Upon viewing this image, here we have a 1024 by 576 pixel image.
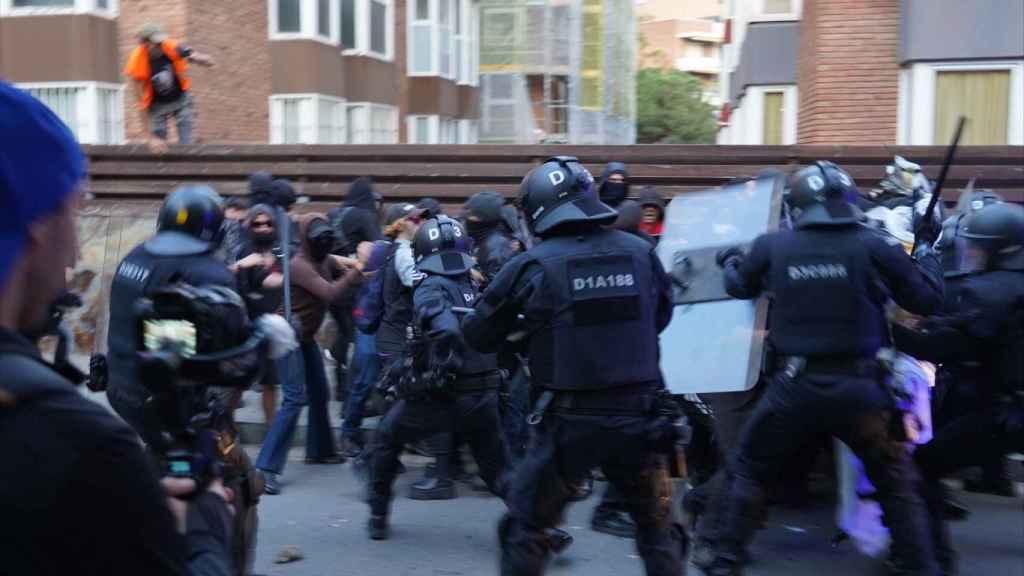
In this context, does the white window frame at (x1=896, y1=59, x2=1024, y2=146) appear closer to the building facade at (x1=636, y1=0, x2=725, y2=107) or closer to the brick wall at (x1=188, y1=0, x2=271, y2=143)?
the brick wall at (x1=188, y1=0, x2=271, y2=143)

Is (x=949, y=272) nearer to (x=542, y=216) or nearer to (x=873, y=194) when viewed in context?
(x=873, y=194)

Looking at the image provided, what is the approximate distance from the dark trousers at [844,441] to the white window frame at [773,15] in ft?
40.4

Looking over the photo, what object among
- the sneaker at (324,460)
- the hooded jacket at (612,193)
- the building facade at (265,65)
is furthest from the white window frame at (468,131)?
the hooded jacket at (612,193)

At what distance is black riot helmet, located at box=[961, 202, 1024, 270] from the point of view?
5289mm

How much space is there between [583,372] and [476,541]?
2.29 metres

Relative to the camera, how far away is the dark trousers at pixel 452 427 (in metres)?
5.90

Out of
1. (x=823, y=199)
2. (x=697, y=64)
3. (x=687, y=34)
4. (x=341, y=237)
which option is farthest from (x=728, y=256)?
(x=687, y=34)

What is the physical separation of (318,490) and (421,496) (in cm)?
75

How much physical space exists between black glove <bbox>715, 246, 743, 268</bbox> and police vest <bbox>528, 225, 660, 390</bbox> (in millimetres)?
1107

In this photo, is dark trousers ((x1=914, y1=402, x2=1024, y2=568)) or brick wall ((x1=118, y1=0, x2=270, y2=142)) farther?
brick wall ((x1=118, y1=0, x2=270, y2=142))

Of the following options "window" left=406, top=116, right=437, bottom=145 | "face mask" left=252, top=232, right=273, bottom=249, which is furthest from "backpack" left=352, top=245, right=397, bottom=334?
"window" left=406, top=116, right=437, bottom=145

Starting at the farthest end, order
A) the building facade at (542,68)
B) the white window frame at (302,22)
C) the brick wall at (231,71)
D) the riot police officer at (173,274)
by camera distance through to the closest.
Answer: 1. the building facade at (542,68)
2. the white window frame at (302,22)
3. the brick wall at (231,71)
4. the riot police officer at (173,274)

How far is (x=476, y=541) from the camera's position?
625 cm

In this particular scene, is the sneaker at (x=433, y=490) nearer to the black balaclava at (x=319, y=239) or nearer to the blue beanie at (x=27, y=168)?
the black balaclava at (x=319, y=239)
